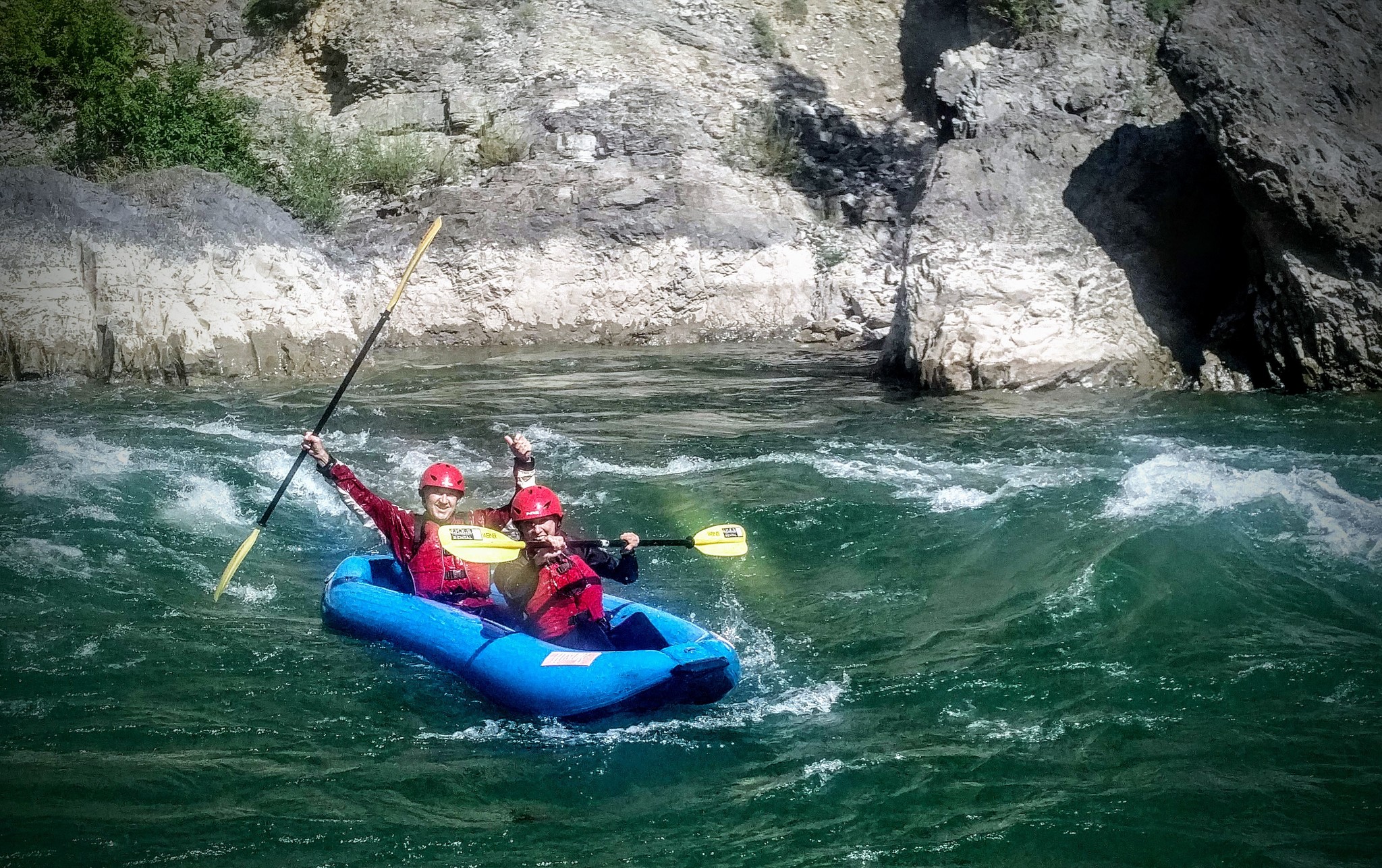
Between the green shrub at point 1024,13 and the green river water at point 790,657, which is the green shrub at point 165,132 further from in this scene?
the green shrub at point 1024,13

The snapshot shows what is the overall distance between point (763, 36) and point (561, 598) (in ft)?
46.5

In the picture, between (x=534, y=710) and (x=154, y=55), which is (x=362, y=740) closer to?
(x=534, y=710)

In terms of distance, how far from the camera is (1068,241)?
10773 millimetres

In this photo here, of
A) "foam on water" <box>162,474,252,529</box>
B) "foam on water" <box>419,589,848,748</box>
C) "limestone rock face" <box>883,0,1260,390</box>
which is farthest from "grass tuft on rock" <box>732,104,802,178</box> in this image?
"foam on water" <box>419,589,848,748</box>

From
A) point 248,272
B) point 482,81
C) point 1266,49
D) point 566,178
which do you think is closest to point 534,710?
point 248,272

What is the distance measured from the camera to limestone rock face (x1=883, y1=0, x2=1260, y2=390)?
33.9ft

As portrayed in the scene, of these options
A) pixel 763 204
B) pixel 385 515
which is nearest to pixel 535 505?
pixel 385 515

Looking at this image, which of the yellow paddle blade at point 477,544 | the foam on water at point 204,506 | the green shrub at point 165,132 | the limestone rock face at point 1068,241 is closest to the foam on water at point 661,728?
the yellow paddle blade at point 477,544

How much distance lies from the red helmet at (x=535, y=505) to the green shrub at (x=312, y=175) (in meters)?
9.81

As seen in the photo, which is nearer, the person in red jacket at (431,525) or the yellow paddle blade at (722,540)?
the yellow paddle blade at (722,540)

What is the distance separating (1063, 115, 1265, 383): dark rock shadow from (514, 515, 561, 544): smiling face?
23.7 ft

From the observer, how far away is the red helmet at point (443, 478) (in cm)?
574

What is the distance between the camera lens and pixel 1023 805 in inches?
154

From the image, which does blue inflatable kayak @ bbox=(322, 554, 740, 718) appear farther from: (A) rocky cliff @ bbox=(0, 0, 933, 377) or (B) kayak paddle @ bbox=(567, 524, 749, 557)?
(A) rocky cliff @ bbox=(0, 0, 933, 377)
